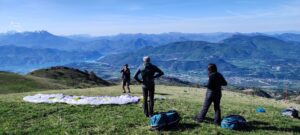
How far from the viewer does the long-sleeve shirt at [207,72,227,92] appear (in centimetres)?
2015

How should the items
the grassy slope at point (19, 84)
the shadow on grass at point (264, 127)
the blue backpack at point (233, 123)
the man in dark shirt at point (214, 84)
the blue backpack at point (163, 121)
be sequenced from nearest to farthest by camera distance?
the blue backpack at point (163, 121)
the blue backpack at point (233, 123)
the man in dark shirt at point (214, 84)
the shadow on grass at point (264, 127)
the grassy slope at point (19, 84)

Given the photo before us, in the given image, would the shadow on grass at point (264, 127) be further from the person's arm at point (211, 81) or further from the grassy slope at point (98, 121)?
the person's arm at point (211, 81)

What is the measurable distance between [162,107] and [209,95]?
27.6 ft

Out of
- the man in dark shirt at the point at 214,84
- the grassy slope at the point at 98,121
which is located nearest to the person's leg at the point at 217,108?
the man in dark shirt at the point at 214,84

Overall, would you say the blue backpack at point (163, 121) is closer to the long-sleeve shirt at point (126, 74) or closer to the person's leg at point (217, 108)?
the person's leg at point (217, 108)

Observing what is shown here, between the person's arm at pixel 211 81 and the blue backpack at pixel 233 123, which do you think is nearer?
the blue backpack at pixel 233 123

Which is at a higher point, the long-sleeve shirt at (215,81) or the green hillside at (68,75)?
the long-sleeve shirt at (215,81)

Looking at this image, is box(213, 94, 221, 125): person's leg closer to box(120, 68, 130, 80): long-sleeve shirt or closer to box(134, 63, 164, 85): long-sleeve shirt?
box(134, 63, 164, 85): long-sleeve shirt

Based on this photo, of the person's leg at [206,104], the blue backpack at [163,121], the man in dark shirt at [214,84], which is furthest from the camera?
the person's leg at [206,104]

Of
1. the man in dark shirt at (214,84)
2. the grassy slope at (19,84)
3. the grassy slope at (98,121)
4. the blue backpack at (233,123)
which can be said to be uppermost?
the man in dark shirt at (214,84)

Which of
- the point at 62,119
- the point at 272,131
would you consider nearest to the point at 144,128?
the point at 62,119

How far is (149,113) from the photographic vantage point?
22.9m

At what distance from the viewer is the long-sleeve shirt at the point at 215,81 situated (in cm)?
2015

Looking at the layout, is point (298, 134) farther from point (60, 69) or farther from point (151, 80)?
point (60, 69)
